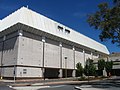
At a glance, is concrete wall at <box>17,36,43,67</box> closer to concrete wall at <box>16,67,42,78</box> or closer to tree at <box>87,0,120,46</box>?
concrete wall at <box>16,67,42,78</box>

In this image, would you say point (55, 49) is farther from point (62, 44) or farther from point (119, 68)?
point (119, 68)

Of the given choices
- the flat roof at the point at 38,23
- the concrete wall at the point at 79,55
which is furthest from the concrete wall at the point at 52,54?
the concrete wall at the point at 79,55

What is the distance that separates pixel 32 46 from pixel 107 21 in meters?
26.3

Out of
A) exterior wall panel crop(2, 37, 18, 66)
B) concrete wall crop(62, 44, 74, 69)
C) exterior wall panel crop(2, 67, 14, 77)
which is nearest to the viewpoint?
exterior wall panel crop(2, 67, 14, 77)

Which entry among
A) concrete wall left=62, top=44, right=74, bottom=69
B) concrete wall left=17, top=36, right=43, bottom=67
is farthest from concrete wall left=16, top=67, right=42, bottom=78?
concrete wall left=62, top=44, right=74, bottom=69

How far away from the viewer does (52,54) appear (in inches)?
2178

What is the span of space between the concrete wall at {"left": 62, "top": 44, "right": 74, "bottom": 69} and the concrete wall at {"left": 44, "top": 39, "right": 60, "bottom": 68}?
324 cm

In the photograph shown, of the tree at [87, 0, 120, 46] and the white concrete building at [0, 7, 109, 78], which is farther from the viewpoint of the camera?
the white concrete building at [0, 7, 109, 78]

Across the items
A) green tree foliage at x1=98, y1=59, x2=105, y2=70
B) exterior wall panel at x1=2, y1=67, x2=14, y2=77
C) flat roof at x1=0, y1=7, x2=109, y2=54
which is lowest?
exterior wall panel at x1=2, y1=67, x2=14, y2=77

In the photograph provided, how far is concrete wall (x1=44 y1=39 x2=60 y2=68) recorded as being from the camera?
5320 centimetres

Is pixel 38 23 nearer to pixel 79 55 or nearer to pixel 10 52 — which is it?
pixel 10 52

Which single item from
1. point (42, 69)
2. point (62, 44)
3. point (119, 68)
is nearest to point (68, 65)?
point (62, 44)

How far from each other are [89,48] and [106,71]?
43.2 ft

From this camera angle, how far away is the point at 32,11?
51.8 m
